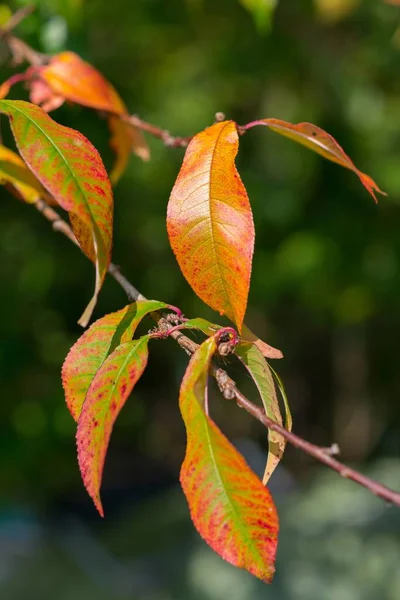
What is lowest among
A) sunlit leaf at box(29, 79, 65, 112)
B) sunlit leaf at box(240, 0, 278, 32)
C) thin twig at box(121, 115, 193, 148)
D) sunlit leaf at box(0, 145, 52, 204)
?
sunlit leaf at box(29, 79, 65, 112)

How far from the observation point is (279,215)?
→ 173 inches

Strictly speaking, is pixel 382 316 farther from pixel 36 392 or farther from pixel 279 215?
pixel 36 392

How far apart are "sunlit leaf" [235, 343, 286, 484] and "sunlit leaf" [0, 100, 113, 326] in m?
0.12

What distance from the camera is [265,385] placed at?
0.54 meters

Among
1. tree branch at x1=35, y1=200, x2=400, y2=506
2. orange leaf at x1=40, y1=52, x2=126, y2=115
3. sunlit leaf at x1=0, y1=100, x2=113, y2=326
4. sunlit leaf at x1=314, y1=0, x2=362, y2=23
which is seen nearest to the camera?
tree branch at x1=35, y1=200, x2=400, y2=506

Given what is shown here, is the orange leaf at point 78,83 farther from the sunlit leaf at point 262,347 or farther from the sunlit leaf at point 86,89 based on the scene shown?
the sunlit leaf at point 262,347

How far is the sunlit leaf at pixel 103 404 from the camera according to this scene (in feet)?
1.52

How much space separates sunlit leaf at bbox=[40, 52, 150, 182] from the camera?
0.92 meters

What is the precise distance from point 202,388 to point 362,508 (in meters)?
4.57

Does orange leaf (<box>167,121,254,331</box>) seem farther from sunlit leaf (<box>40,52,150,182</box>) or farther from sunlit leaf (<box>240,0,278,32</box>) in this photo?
sunlit leaf (<box>240,0,278,32</box>)

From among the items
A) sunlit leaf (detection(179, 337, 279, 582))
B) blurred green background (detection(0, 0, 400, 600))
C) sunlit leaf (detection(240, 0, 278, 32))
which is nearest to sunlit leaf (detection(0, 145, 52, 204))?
sunlit leaf (detection(179, 337, 279, 582))

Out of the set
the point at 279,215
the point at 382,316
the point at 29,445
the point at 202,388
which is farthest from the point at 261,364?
the point at 382,316

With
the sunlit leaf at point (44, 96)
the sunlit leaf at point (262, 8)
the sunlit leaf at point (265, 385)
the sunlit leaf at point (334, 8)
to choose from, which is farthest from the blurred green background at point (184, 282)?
the sunlit leaf at point (265, 385)

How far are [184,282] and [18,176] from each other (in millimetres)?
3991
